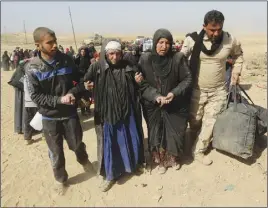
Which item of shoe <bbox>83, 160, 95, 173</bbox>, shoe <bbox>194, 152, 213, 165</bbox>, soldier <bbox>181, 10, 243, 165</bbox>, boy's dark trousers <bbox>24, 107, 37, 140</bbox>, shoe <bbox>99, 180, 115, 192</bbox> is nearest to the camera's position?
soldier <bbox>181, 10, 243, 165</bbox>

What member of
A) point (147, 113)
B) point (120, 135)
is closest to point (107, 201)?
point (120, 135)

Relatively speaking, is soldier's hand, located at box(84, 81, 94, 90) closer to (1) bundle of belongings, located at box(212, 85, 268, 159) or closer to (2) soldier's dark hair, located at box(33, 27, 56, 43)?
(2) soldier's dark hair, located at box(33, 27, 56, 43)

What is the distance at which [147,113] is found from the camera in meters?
4.03

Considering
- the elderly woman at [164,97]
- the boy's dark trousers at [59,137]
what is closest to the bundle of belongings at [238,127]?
the elderly woman at [164,97]

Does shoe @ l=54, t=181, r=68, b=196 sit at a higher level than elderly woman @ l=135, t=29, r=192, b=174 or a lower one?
lower

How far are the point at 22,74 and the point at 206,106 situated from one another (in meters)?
3.46

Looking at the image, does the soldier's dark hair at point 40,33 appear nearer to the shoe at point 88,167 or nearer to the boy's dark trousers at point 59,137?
the boy's dark trousers at point 59,137

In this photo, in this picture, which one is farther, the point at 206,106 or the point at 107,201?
the point at 206,106

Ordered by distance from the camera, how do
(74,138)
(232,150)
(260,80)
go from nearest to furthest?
1. (74,138)
2. (232,150)
3. (260,80)

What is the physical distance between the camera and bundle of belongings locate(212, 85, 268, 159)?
3.94 m

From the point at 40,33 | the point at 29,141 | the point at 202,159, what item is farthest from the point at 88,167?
the point at 29,141

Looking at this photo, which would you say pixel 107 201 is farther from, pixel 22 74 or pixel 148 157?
pixel 22 74

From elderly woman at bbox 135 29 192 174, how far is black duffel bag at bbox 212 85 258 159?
50 centimetres

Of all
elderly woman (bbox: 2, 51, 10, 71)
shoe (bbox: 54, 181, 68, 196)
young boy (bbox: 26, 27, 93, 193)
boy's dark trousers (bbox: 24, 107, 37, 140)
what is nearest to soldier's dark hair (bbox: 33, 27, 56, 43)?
young boy (bbox: 26, 27, 93, 193)
